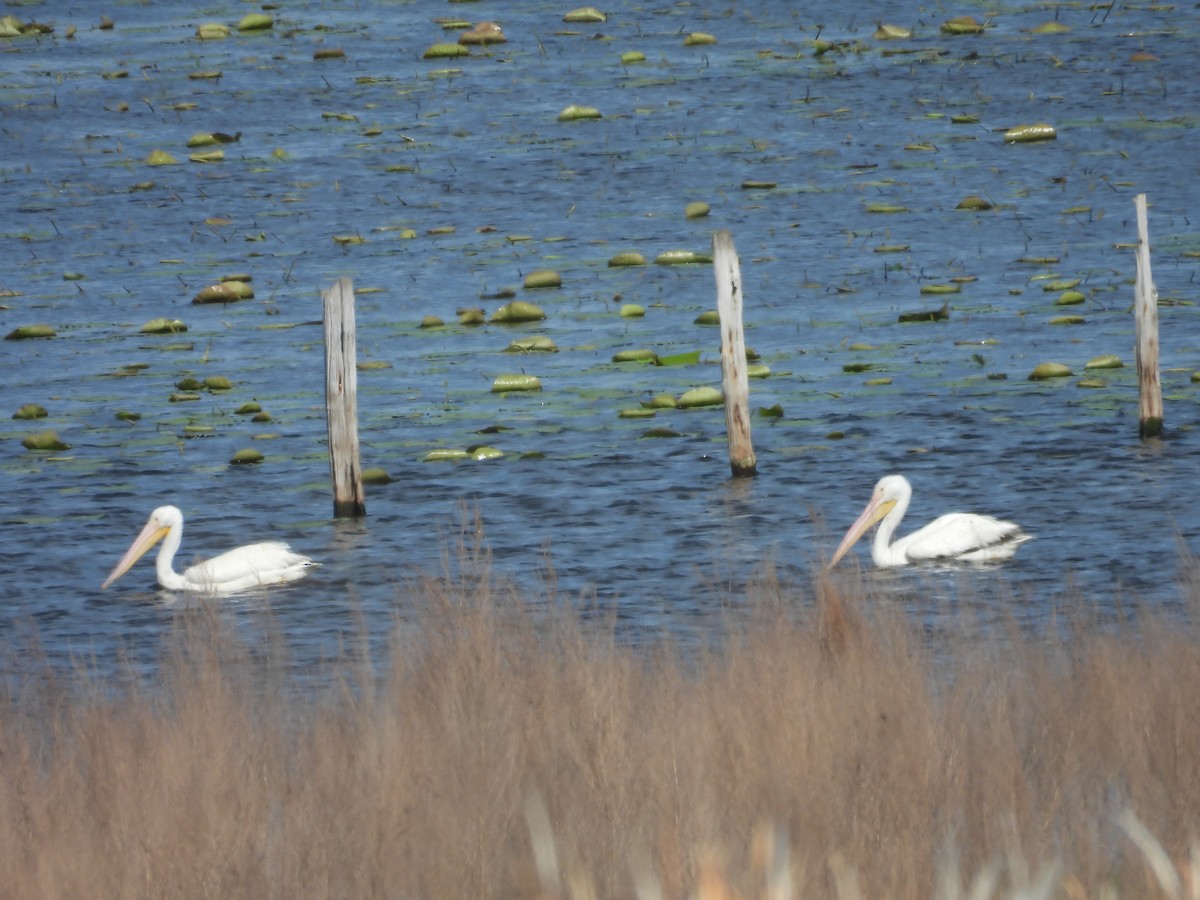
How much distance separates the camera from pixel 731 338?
Answer: 18906 mm

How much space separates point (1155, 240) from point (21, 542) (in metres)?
17.5

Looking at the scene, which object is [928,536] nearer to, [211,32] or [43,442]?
[43,442]

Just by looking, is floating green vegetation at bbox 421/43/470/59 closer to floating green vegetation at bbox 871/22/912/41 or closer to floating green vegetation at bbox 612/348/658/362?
floating green vegetation at bbox 871/22/912/41

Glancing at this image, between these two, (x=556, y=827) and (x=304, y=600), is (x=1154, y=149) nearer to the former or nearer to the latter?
(x=304, y=600)

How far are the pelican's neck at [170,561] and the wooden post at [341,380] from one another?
153cm

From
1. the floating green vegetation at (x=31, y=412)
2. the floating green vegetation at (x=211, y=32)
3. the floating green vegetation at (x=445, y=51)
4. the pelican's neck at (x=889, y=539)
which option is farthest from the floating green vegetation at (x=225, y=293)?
the floating green vegetation at (x=211, y=32)

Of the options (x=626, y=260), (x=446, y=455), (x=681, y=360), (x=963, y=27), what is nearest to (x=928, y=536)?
(x=446, y=455)

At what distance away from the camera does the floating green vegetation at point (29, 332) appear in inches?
1081

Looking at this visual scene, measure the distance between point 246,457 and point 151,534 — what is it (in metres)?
3.91

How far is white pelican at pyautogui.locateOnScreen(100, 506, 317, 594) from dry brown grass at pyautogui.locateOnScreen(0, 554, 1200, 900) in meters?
6.49

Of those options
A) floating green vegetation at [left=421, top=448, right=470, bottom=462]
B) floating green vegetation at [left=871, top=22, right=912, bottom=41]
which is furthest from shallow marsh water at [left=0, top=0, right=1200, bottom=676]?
floating green vegetation at [left=871, top=22, right=912, bottom=41]

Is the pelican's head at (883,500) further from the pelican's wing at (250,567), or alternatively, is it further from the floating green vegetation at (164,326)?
the floating green vegetation at (164,326)

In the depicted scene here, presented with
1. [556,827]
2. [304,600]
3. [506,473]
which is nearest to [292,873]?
[556,827]

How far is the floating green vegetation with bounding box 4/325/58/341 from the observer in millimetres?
27453
